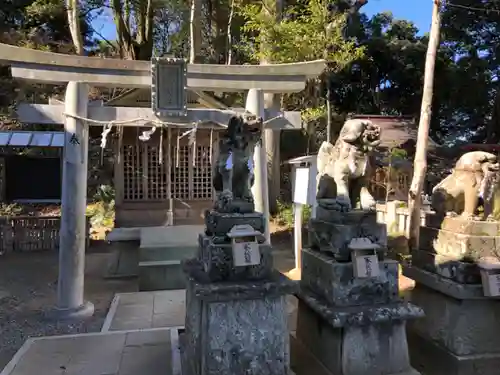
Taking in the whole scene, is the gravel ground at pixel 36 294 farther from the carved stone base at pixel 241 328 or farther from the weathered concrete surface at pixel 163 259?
the carved stone base at pixel 241 328

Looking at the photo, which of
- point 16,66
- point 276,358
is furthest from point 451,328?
point 16,66

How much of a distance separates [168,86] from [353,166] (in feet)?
11.0

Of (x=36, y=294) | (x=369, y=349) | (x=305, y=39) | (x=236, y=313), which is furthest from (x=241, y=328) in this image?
(x=305, y=39)

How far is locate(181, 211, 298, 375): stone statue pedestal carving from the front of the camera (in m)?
3.03

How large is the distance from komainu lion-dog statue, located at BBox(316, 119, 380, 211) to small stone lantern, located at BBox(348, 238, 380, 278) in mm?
337

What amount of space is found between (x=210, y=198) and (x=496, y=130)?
15.9 metres

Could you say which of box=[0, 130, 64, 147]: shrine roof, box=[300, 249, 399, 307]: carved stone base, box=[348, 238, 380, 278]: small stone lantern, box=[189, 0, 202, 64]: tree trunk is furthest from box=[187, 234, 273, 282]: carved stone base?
box=[0, 130, 64, 147]: shrine roof

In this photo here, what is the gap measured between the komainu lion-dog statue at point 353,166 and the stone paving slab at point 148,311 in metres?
2.13

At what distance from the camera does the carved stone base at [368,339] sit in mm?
3359

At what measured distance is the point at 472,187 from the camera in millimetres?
3744

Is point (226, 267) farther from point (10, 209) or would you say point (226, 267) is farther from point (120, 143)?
point (10, 209)

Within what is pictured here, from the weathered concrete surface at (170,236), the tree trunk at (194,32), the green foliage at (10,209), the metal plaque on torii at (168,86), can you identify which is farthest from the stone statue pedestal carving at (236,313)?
the green foliage at (10,209)

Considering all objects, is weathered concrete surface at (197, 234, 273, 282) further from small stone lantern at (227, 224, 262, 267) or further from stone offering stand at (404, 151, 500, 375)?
stone offering stand at (404, 151, 500, 375)

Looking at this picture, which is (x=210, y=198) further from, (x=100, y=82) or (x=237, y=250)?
(x=237, y=250)
